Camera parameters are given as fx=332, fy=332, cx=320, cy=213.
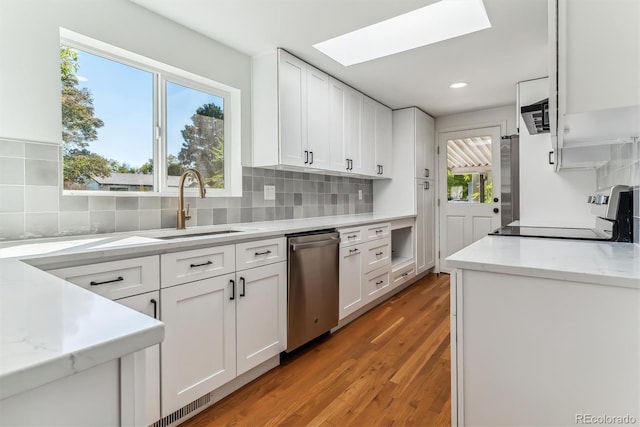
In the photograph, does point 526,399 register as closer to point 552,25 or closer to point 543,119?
point 552,25

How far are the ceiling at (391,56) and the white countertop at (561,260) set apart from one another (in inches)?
57.2

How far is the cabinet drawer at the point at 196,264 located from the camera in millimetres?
1536

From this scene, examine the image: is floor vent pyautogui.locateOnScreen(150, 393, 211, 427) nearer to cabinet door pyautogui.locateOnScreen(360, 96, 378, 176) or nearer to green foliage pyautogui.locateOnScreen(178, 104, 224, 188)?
green foliage pyautogui.locateOnScreen(178, 104, 224, 188)

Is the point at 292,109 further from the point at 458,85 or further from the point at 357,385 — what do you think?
the point at 357,385

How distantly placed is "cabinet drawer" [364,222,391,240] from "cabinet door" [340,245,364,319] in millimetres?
199

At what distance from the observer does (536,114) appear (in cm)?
189

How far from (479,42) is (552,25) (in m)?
1.55

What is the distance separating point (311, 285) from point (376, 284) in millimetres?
1085

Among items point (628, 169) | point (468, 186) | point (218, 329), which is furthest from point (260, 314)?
point (468, 186)

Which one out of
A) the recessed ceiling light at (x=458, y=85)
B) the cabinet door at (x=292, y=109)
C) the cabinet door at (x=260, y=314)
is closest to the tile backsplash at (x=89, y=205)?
the cabinet door at (x=292, y=109)

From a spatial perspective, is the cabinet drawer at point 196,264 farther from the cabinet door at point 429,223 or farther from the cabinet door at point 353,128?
the cabinet door at point 429,223

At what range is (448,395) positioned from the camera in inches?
71.8

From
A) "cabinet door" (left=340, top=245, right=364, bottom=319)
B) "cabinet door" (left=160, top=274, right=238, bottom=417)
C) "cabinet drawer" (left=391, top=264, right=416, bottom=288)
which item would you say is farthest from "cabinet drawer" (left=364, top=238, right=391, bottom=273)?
"cabinet door" (left=160, top=274, right=238, bottom=417)

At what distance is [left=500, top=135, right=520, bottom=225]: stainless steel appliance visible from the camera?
3.28m
